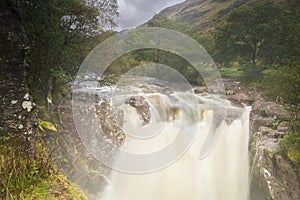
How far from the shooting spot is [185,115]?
8312mm

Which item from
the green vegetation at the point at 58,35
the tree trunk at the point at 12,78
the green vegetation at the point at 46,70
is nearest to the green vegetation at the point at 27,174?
the green vegetation at the point at 46,70

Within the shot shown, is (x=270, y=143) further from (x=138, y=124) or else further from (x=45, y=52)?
(x=45, y=52)

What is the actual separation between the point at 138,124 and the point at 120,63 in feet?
7.55

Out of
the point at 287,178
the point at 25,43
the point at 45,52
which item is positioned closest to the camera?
the point at 25,43

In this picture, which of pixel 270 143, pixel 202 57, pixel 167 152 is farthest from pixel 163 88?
pixel 270 143

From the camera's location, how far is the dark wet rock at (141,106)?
25.7ft

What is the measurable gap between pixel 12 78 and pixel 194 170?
5704 millimetres

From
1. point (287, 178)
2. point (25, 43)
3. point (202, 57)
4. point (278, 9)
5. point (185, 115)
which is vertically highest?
point (278, 9)

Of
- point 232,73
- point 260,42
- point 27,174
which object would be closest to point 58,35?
point 27,174

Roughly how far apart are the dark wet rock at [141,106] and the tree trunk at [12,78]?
18.0ft

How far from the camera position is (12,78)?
2.41m

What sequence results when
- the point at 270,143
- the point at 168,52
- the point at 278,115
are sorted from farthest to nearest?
the point at 168,52, the point at 278,115, the point at 270,143

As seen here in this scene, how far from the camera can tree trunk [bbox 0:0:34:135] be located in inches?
91.5

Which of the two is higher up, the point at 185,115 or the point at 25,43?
the point at 25,43
